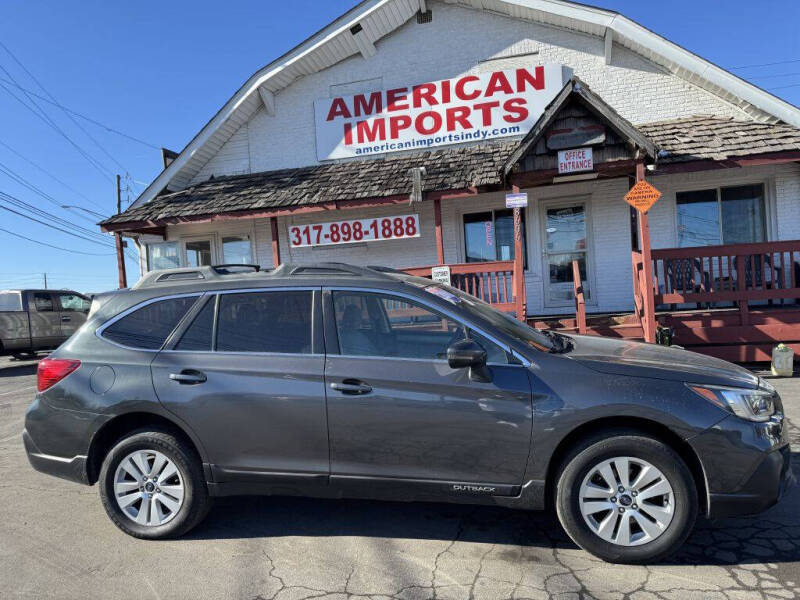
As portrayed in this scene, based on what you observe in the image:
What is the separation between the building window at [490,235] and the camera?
1132 cm

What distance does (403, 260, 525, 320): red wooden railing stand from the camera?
9.00 metres

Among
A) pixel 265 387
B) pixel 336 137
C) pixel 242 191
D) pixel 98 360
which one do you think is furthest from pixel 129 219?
pixel 265 387

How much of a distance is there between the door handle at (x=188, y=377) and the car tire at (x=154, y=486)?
38 cm

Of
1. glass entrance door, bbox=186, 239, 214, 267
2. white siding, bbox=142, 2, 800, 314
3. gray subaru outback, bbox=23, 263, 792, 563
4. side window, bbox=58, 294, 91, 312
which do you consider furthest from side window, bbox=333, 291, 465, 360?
side window, bbox=58, 294, 91, 312

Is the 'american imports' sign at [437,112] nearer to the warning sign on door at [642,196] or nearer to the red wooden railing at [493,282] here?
the red wooden railing at [493,282]

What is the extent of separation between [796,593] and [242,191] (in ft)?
37.1

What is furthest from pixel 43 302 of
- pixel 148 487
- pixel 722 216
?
pixel 722 216

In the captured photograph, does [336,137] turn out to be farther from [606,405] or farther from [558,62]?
[606,405]

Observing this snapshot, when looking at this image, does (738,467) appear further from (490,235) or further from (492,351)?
(490,235)

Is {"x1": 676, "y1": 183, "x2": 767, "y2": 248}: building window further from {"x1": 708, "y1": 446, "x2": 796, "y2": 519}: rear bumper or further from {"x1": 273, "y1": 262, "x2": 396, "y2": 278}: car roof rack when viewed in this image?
{"x1": 273, "y1": 262, "x2": 396, "y2": 278}: car roof rack

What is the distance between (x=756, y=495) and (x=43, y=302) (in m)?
15.7

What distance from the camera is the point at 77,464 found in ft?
11.9

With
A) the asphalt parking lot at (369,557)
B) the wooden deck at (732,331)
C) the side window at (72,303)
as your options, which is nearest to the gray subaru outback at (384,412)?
the asphalt parking lot at (369,557)

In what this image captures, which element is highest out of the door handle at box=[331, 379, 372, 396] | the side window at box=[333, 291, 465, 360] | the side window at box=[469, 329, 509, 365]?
the side window at box=[333, 291, 465, 360]
